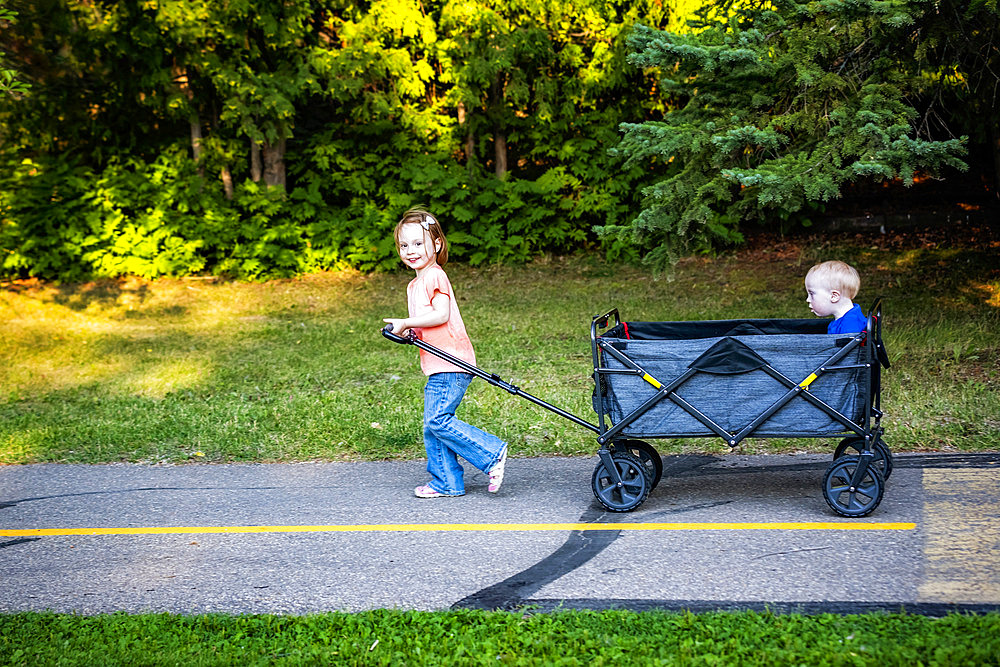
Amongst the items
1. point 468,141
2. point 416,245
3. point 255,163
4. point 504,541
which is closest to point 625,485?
point 504,541

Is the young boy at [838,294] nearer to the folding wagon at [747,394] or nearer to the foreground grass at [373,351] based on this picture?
the folding wagon at [747,394]

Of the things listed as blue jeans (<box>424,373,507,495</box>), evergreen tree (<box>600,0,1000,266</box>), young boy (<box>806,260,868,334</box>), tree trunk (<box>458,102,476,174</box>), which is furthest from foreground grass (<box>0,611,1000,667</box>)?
→ tree trunk (<box>458,102,476,174</box>)

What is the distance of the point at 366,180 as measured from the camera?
17.4 meters

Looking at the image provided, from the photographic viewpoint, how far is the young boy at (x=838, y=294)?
5195 millimetres

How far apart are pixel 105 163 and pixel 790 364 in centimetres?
1586

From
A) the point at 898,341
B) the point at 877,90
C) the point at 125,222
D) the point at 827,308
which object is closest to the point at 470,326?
the point at 898,341

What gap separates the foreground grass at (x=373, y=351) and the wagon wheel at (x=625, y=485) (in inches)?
54.0

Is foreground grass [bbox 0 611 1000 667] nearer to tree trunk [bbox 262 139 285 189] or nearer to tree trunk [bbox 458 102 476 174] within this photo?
tree trunk [bbox 458 102 476 174]

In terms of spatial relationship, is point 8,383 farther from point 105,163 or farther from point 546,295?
point 105,163

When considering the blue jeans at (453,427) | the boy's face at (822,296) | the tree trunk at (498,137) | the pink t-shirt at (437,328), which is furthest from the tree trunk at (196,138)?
the boy's face at (822,296)

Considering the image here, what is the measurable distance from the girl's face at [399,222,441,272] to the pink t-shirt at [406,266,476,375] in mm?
75

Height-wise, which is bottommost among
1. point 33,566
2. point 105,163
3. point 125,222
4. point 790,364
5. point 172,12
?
point 33,566

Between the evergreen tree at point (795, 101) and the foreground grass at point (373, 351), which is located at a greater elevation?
the evergreen tree at point (795, 101)

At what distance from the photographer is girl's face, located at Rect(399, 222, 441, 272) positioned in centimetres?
540
